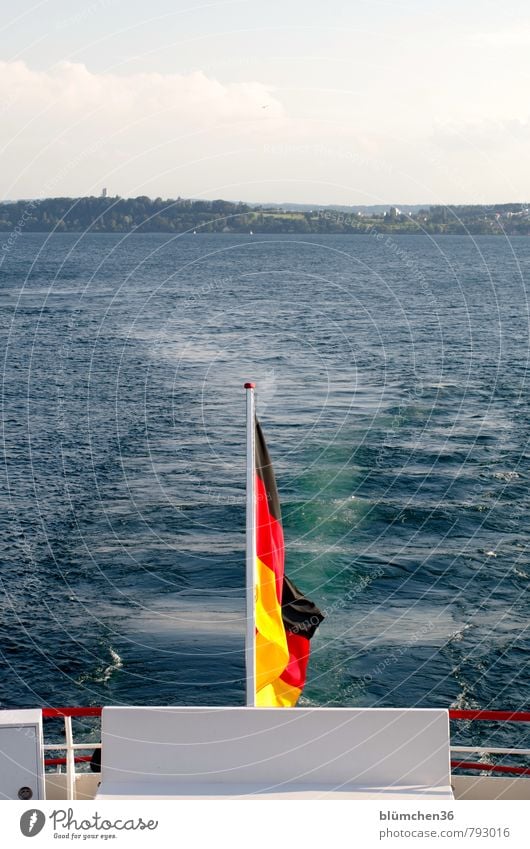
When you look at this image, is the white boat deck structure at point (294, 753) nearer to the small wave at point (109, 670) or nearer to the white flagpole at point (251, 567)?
the white flagpole at point (251, 567)

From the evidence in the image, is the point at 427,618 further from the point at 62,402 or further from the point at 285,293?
the point at 285,293

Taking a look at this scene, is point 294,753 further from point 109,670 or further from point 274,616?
point 109,670

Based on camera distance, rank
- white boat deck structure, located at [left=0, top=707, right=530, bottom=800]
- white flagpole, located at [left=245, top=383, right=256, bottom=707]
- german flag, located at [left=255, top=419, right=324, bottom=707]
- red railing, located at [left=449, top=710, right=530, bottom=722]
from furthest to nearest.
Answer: german flag, located at [left=255, top=419, right=324, bottom=707]
white flagpole, located at [left=245, top=383, right=256, bottom=707]
red railing, located at [left=449, top=710, right=530, bottom=722]
white boat deck structure, located at [left=0, top=707, right=530, bottom=800]

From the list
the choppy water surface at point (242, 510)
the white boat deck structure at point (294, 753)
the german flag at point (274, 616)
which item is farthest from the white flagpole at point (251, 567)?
the choppy water surface at point (242, 510)

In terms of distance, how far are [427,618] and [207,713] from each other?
36.2 meters

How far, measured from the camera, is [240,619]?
47.7 metres

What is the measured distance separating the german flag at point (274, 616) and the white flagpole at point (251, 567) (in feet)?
1.20

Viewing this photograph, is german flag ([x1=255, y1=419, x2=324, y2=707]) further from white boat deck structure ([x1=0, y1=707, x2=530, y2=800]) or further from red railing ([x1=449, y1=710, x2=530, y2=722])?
white boat deck structure ([x1=0, y1=707, x2=530, y2=800])

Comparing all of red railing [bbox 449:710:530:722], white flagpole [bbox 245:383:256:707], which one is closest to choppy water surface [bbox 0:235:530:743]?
white flagpole [bbox 245:383:256:707]

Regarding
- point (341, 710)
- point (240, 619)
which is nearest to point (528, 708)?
point (240, 619)

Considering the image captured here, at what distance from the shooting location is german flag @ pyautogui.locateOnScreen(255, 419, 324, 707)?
18.7 meters

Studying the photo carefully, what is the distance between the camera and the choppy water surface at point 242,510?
145ft

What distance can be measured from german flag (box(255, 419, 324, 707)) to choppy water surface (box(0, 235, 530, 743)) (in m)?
22.3

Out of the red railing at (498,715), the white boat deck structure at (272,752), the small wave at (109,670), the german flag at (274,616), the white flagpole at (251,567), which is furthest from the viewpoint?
the small wave at (109,670)
